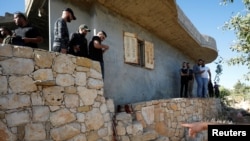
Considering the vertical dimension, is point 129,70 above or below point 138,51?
below

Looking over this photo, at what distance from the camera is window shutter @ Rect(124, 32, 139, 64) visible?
8062 mm

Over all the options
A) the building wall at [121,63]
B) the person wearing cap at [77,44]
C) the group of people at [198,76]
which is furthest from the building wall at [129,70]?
the person wearing cap at [77,44]

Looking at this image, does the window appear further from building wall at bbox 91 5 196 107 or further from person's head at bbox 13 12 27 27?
person's head at bbox 13 12 27 27

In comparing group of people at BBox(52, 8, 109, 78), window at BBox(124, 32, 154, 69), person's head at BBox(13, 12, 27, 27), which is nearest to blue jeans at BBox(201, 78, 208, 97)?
window at BBox(124, 32, 154, 69)

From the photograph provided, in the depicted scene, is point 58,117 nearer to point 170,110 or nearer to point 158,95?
point 170,110

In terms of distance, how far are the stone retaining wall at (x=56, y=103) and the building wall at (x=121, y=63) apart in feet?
3.67

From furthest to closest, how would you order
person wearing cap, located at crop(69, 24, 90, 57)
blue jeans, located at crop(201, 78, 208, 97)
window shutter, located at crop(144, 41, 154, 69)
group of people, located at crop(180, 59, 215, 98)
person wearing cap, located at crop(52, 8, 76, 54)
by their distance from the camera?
blue jeans, located at crop(201, 78, 208, 97) → group of people, located at crop(180, 59, 215, 98) → window shutter, located at crop(144, 41, 154, 69) → person wearing cap, located at crop(69, 24, 90, 57) → person wearing cap, located at crop(52, 8, 76, 54)

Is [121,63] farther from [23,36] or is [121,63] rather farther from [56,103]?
[56,103]

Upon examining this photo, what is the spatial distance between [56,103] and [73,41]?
1513 mm

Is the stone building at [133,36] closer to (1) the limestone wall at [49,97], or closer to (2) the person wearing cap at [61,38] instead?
(2) the person wearing cap at [61,38]

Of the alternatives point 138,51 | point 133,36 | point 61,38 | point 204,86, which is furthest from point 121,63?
point 204,86

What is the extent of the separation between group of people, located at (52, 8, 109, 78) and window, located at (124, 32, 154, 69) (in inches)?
76.2

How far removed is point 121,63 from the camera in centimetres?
775

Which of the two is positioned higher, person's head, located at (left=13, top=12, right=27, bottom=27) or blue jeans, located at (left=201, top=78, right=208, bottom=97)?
person's head, located at (left=13, top=12, right=27, bottom=27)
